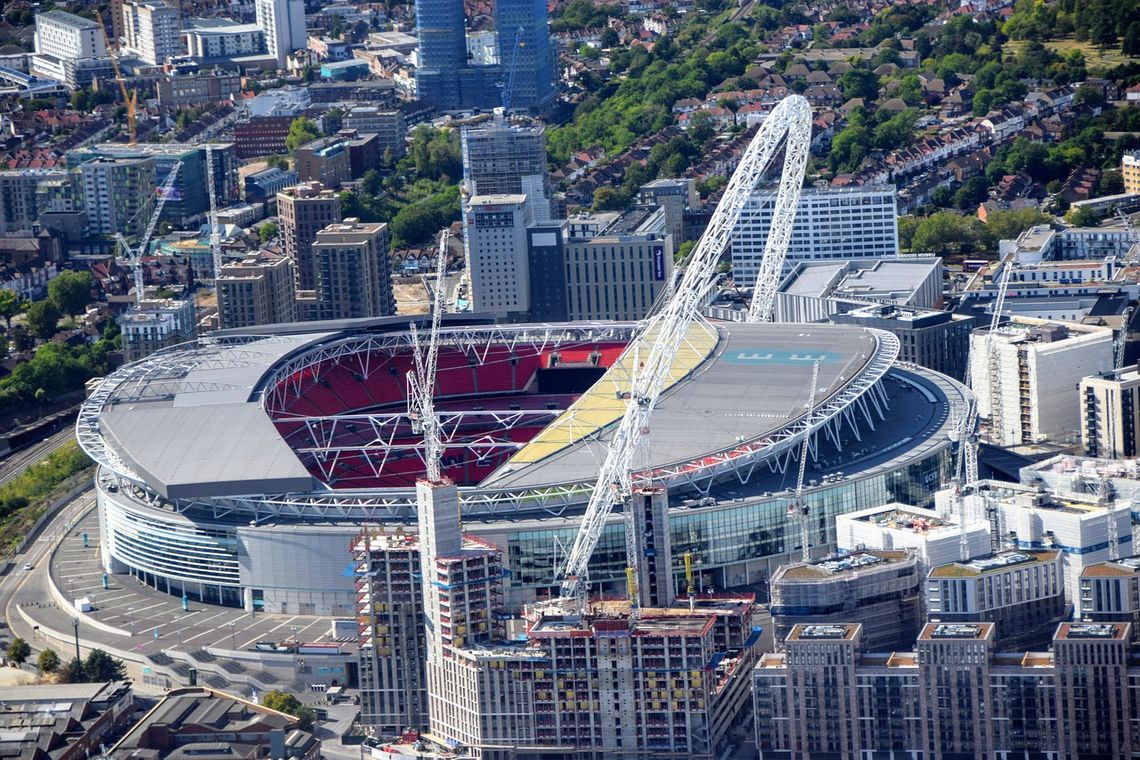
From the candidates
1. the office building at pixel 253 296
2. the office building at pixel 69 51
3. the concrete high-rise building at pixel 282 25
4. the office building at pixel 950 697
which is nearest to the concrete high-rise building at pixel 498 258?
the office building at pixel 253 296

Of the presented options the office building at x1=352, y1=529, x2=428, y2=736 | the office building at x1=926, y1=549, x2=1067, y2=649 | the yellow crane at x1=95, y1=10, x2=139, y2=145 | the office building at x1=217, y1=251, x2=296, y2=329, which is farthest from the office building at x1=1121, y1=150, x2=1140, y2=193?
the office building at x1=352, y1=529, x2=428, y2=736

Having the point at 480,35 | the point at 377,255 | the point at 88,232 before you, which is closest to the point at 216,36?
the point at 480,35

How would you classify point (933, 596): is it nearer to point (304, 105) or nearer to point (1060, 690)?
point (1060, 690)

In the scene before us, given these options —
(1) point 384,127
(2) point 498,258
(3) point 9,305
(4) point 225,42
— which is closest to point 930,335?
(2) point 498,258

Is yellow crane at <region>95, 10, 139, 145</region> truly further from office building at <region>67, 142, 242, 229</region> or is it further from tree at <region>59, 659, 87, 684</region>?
tree at <region>59, 659, 87, 684</region>

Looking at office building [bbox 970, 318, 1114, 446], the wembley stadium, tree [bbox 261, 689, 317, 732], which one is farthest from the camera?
office building [bbox 970, 318, 1114, 446]

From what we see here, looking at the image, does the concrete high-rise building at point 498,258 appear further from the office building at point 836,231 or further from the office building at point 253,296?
the office building at point 836,231

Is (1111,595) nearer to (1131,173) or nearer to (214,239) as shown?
(1131,173)

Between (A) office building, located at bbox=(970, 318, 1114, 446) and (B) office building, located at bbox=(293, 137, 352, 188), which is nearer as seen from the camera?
(A) office building, located at bbox=(970, 318, 1114, 446)
